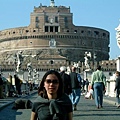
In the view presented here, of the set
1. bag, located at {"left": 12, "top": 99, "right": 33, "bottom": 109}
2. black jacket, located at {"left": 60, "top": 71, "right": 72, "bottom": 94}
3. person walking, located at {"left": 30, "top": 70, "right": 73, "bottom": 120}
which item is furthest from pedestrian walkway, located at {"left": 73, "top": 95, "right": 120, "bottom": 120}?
person walking, located at {"left": 30, "top": 70, "right": 73, "bottom": 120}

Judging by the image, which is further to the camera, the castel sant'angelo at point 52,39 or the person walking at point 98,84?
the castel sant'angelo at point 52,39

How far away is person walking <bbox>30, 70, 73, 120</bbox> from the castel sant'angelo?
75847 mm

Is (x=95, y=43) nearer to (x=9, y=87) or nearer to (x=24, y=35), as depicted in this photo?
(x=24, y=35)

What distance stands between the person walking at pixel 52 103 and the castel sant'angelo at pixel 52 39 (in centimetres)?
7585

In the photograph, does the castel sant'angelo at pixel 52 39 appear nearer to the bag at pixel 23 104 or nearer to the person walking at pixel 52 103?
the bag at pixel 23 104

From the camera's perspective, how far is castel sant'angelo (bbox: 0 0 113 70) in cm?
8144

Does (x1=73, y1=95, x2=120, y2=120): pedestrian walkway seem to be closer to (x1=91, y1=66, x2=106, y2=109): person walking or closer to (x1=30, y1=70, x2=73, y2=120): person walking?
(x1=91, y1=66, x2=106, y2=109): person walking

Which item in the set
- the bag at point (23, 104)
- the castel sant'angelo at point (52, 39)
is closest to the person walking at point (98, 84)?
the bag at point (23, 104)

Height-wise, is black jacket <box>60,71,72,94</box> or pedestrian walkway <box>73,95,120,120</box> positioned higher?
black jacket <box>60,71,72,94</box>

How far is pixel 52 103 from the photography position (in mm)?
2898

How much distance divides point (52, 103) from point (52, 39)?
7897 cm

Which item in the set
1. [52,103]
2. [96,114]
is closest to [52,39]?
[96,114]

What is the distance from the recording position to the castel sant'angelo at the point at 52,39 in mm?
81438

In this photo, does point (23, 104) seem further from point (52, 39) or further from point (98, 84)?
point (52, 39)
